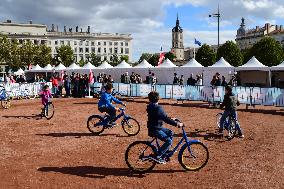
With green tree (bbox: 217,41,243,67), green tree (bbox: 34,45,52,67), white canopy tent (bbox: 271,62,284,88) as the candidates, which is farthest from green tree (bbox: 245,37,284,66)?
green tree (bbox: 34,45,52,67)

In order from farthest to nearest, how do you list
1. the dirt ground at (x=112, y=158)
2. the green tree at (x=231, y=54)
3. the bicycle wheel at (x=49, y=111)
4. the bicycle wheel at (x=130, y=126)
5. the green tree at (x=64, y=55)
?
the green tree at (x=64, y=55), the green tree at (x=231, y=54), the bicycle wheel at (x=49, y=111), the bicycle wheel at (x=130, y=126), the dirt ground at (x=112, y=158)

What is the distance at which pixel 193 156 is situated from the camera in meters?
9.52

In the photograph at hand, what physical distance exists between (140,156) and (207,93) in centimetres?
1570

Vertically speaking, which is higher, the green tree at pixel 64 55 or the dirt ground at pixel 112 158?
the green tree at pixel 64 55

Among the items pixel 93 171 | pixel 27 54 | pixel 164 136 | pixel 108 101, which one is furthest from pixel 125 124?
pixel 27 54

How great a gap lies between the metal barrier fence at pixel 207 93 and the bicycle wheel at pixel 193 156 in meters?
12.9

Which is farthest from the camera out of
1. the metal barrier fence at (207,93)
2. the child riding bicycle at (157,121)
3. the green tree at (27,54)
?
the green tree at (27,54)

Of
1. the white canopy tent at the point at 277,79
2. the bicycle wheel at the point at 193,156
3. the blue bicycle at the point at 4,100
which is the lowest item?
the bicycle wheel at the point at 193,156

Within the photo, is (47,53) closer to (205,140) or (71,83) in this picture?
(71,83)

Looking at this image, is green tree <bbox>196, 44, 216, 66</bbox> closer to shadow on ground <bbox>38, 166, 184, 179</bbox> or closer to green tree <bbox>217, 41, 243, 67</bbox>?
green tree <bbox>217, 41, 243, 67</bbox>

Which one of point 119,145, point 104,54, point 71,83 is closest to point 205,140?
point 119,145

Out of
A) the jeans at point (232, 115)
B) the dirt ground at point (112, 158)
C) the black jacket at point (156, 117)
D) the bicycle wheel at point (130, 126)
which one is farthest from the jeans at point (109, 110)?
the black jacket at point (156, 117)

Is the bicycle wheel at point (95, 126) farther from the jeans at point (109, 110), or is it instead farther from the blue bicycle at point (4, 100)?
the blue bicycle at point (4, 100)

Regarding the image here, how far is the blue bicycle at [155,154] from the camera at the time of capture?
9141 mm
